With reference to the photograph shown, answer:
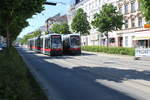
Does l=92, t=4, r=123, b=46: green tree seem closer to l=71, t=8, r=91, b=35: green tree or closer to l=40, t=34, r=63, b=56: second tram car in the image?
l=71, t=8, r=91, b=35: green tree

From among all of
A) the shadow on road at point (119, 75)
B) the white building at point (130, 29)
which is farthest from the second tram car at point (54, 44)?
the shadow on road at point (119, 75)

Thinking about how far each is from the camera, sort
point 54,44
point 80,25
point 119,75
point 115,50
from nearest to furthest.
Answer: point 119,75 < point 54,44 < point 115,50 < point 80,25

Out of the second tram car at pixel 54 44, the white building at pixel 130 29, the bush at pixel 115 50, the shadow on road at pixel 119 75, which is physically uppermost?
the white building at pixel 130 29

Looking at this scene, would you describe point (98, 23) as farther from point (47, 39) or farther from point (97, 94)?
point (97, 94)

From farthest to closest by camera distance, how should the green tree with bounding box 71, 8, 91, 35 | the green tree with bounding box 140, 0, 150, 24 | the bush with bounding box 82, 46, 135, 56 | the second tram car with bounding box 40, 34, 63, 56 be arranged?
1. the green tree with bounding box 71, 8, 91, 35
2. the second tram car with bounding box 40, 34, 63, 56
3. the bush with bounding box 82, 46, 135, 56
4. the green tree with bounding box 140, 0, 150, 24

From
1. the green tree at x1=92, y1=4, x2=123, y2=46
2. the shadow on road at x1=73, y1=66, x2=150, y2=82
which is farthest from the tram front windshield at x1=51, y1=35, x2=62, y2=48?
the shadow on road at x1=73, y1=66, x2=150, y2=82

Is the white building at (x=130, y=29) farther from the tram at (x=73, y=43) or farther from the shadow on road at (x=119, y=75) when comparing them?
the shadow on road at (x=119, y=75)

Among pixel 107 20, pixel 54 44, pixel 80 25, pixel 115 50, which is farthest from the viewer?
pixel 80 25

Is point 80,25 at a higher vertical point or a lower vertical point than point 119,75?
higher

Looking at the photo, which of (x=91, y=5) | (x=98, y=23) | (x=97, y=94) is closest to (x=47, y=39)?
(x=98, y=23)

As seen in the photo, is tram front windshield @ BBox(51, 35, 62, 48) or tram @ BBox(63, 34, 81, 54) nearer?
tram front windshield @ BBox(51, 35, 62, 48)

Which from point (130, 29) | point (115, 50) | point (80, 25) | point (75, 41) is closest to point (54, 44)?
point (75, 41)

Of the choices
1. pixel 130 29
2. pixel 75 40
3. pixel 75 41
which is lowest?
pixel 75 41

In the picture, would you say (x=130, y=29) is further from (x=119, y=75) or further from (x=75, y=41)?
(x=119, y=75)
